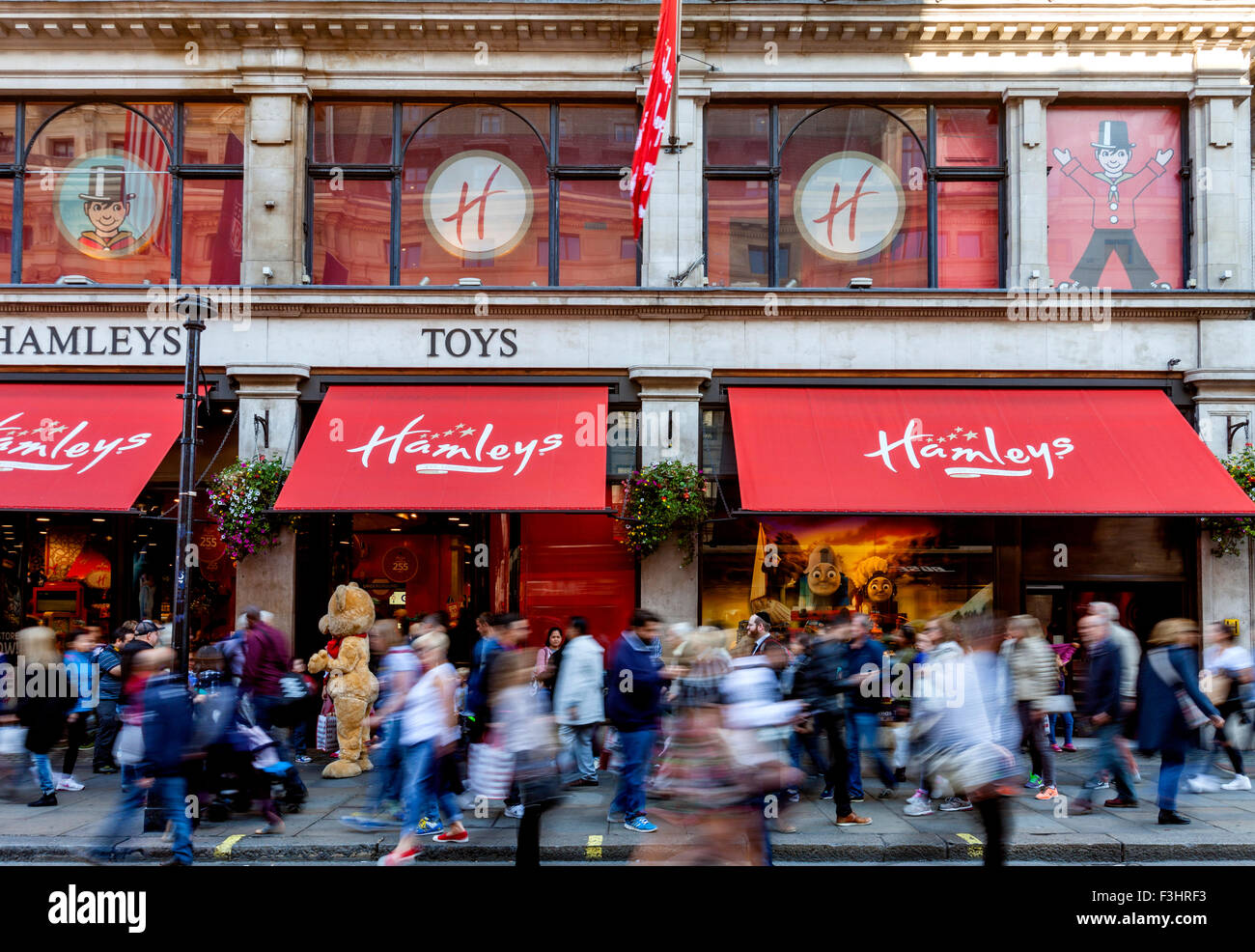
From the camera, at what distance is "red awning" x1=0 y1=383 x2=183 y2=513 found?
1202 centimetres

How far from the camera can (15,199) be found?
14102mm

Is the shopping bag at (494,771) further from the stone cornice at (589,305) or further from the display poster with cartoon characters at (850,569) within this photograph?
the stone cornice at (589,305)

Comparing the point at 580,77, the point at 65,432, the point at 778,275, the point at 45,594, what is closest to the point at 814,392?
the point at 778,275

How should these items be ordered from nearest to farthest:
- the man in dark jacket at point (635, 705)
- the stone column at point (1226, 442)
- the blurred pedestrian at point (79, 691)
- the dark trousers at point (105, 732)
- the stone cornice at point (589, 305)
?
the man in dark jacket at point (635, 705), the blurred pedestrian at point (79, 691), the dark trousers at point (105, 732), the stone column at point (1226, 442), the stone cornice at point (589, 305)

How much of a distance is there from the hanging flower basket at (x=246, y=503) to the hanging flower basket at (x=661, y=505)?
198 inches

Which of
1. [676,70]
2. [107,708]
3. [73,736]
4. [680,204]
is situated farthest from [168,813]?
[680,204]

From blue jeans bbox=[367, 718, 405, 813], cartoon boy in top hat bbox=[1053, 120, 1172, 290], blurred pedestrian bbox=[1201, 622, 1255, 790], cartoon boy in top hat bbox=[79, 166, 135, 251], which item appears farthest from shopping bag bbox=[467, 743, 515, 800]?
cartoon boy in top hat bbox=[1053, 120, 1172, 290]

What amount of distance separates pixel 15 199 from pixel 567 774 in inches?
516

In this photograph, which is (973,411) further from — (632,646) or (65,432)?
(65,432)

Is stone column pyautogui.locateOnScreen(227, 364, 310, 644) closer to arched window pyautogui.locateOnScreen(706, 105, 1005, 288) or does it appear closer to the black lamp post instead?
the black lamp post

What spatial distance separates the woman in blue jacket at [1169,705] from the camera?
27.7ft

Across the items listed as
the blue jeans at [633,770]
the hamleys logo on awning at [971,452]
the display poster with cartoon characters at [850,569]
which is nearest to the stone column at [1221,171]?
the hamleys logo on awning at [971,452]

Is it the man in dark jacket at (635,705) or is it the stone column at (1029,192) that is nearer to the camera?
the man in dark jacket at (635,705)

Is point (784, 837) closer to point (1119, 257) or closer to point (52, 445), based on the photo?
point (1119, 257)
